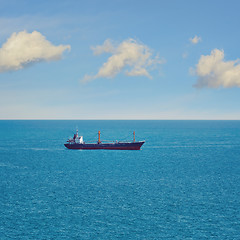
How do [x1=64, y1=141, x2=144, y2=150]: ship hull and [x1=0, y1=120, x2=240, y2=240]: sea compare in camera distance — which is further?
[x1=64, y1=141, x2=144, y2=150]: ship hull

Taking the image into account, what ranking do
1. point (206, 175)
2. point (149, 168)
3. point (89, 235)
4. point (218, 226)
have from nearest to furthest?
point (89, 235)
point (218, 226)
point (206, 175)
point (149, 168)

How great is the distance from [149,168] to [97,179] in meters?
19.6

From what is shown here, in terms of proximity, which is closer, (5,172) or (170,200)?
(170,200)

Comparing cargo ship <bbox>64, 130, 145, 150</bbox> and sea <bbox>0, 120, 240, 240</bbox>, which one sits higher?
cargo ship <bbox>64, 130, 145, 150</bbox>

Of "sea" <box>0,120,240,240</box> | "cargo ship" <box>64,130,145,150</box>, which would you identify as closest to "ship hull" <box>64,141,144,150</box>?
"cargo ship" <box>64,130,145,150</box>

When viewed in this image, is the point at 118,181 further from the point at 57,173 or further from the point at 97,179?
the point at 57,173

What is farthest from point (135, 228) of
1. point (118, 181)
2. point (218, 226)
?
point (118, 181)

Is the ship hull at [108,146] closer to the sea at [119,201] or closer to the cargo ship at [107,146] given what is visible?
the cargo ship at [107,146]

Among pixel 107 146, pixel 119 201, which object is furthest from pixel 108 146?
pixel 119 201

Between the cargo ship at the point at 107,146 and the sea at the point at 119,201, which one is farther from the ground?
the cargo ship at the point at 107,146

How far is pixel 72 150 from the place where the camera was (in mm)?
124250

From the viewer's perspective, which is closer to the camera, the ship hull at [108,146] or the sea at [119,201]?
the sea at [119,201]

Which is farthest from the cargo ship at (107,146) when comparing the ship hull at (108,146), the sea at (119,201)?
the sea at (119,201)

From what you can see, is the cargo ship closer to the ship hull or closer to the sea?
the ship hull
